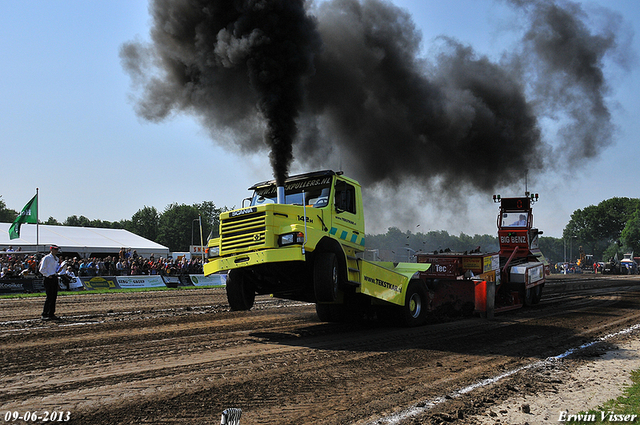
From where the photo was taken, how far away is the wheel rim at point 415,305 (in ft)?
33.2

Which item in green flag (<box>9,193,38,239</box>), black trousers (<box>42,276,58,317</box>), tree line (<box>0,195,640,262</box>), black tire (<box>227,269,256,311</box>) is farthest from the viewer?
tree line (<box>0,195,640,262</box>)

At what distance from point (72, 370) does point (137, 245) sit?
1496 inches

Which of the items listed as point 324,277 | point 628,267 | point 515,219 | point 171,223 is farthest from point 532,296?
point 171,223

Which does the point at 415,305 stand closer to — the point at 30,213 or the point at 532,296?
the point at 532,296

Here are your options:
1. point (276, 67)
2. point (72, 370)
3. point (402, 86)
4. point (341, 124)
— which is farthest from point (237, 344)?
point (402, 86)

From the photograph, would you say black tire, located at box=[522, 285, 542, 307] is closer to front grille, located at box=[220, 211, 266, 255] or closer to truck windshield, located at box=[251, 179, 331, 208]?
truck windshield, located at box=[251, 179, 331, 208]

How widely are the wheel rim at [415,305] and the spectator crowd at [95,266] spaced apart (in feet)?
53.0

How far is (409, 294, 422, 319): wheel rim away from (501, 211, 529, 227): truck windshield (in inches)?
303

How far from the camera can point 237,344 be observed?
25.1ft

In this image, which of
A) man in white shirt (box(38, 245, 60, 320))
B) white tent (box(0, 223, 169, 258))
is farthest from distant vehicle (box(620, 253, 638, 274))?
man in white shirt (box(38, 245, 60, 320))

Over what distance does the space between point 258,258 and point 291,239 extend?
2.07ft

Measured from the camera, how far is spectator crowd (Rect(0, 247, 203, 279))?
68.9ft

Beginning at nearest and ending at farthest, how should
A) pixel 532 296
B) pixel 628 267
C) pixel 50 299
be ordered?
pixel 50 299
pixel 532 296
pixel 628 267

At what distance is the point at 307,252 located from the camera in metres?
7.95
